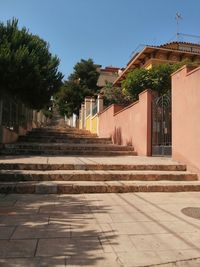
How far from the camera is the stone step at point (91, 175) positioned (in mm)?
7537

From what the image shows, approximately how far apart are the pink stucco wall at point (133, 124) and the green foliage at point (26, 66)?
129 inches

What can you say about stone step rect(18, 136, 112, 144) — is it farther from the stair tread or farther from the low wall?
the stair tread

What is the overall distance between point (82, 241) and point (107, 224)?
798mm

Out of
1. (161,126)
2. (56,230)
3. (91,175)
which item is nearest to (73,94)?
(161,126)

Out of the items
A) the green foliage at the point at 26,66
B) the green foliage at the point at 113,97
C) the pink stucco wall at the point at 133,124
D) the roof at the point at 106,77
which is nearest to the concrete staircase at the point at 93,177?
the pink stucco wall at the point at 133,124

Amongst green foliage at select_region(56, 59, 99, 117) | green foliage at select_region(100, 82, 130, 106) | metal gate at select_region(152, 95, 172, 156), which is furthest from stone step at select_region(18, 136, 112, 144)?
Answer: green foliage at select_region(56, 59, 99, 117)

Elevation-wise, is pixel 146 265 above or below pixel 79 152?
below

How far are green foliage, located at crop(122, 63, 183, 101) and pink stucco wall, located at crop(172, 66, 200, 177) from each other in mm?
12170

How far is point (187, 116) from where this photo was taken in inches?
351

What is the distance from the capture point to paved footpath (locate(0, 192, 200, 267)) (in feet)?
11.7

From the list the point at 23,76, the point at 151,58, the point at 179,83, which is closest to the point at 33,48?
the point at 23,76

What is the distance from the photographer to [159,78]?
22484 mm

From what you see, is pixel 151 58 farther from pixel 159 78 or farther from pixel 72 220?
pixel 72 220

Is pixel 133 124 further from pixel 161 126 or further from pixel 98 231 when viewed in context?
pixel 98 231
